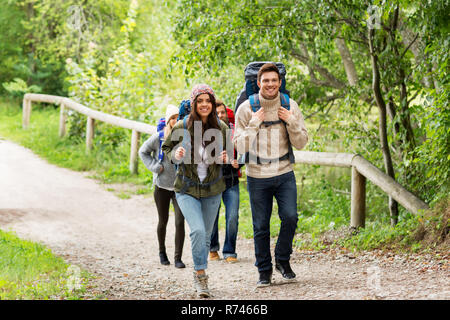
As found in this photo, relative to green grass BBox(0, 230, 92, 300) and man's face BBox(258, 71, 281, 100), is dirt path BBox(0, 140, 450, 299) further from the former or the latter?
man's face BBox(258, 71, 281, 100)

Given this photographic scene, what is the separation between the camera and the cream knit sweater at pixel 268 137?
5137 millimetres

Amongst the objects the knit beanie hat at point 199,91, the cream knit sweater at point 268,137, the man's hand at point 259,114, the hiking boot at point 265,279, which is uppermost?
the knit beanie hat at point 199,91

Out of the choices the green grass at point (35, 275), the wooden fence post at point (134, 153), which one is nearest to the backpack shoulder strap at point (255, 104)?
the green grass at point (35, 275)

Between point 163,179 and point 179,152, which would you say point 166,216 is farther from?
point 179,152

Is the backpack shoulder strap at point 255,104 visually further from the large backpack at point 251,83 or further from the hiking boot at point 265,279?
the hiking boot at point 265,279

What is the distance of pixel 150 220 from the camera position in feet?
31.3

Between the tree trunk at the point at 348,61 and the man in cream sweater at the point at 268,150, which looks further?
the tree trunk at the point at 348,61

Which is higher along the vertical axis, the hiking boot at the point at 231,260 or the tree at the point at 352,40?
the tree at the point at 352,40

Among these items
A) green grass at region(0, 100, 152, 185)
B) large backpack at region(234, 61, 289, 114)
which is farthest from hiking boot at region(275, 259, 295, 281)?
green grass at region(0, 100, 152, 185)

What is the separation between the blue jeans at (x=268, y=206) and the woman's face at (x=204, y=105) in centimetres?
68
